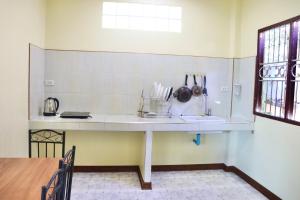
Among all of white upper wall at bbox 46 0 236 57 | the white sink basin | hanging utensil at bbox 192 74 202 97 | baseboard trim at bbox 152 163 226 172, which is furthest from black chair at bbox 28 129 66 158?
hanging utensil at bbox 192 74 202 97

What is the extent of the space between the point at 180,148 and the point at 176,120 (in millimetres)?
656

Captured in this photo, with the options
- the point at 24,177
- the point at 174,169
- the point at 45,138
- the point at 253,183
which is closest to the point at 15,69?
the point at 45,138

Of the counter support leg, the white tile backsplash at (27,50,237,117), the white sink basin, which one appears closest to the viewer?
the counter support leg

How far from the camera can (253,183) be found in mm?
3506

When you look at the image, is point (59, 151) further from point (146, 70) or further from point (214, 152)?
point (214, 152)

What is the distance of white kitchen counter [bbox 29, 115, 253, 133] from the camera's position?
127 inches

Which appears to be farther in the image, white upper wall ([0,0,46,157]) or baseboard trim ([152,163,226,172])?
baseboard trim ([152,163,226,172])

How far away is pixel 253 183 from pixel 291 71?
5.01 ft

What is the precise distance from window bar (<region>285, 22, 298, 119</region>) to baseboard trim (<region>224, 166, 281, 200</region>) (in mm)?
947

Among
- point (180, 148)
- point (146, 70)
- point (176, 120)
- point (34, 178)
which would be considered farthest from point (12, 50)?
point (180, 148)

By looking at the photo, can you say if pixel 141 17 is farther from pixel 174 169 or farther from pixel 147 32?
pixel 174 169

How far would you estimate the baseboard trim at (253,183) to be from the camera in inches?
124

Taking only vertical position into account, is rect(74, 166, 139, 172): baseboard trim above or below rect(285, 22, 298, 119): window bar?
below

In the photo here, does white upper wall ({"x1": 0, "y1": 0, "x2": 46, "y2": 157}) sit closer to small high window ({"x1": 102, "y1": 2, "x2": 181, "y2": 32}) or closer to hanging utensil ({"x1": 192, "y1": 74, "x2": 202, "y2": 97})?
small high window ({"x1": 102, "y1": 2, "x2": 181, "y2": 32})
